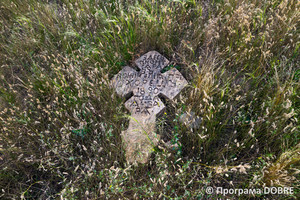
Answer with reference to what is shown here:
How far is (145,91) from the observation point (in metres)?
2.29

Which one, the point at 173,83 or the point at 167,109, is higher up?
the point at 173,83

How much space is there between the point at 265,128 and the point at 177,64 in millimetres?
1230

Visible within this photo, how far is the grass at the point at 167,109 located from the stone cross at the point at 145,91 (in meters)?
0.10

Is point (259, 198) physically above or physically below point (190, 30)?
below

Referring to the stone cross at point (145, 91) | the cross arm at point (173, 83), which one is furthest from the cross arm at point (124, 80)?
the cross arm at point (173, 83)

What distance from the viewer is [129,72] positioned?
2.43m

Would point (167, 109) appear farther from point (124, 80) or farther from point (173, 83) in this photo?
point (124, 80)

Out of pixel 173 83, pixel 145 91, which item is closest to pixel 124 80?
pixel 145 91

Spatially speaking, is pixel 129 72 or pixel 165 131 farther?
pixel 129 72

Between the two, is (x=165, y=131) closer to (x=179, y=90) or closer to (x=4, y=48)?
(x=179, y=90)

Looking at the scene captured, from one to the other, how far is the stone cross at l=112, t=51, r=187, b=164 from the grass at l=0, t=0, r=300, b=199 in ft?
0.33

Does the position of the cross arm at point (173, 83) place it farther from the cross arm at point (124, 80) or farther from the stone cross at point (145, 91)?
the cross arm at point (124, 80)

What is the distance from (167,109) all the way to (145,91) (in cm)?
32

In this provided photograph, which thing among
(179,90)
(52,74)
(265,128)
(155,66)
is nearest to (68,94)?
(52,74)
